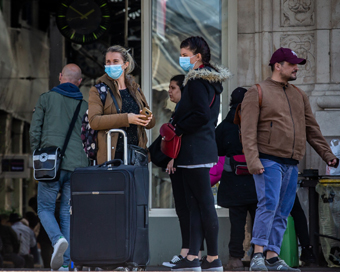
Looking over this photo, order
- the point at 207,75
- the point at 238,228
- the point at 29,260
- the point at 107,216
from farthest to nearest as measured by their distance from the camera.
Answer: the point at 29,260 < the point at 238,228 < the point at 207,75 < the point at 107,216

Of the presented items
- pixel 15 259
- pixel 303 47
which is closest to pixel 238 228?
pixel 303 47

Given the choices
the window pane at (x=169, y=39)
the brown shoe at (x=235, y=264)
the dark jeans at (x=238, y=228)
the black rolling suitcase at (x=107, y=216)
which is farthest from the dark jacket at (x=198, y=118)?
the window pane at (x=169, y=39)

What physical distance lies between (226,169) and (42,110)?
195 centimetres

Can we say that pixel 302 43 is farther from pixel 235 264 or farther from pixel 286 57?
pixel 235 264

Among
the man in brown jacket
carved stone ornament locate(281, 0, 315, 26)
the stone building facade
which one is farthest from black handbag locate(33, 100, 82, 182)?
carved stone ornament locate(281, 0, 315, 26)

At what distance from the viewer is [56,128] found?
6.33 meters

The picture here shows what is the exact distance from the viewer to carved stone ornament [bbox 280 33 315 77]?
7.38m

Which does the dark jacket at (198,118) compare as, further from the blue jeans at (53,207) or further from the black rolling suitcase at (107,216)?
the blue jeans at (53,207)

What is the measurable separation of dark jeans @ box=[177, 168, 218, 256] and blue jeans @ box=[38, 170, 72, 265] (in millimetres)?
1419

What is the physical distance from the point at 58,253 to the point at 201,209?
1473 mm

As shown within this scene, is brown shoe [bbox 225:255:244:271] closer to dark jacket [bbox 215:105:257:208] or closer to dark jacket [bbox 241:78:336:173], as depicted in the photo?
dark jacket [bbox 215:105:257:208]

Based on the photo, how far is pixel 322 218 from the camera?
270 inches

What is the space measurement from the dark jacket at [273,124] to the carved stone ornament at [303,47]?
1.60 metres

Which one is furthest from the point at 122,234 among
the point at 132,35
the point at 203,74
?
the point at 132,35
